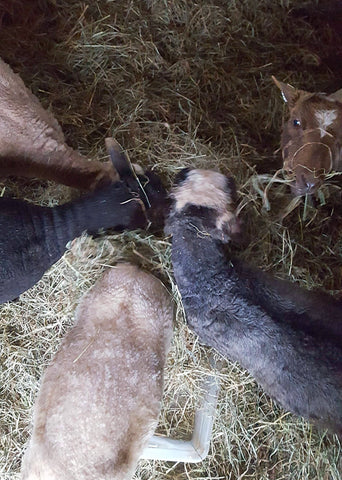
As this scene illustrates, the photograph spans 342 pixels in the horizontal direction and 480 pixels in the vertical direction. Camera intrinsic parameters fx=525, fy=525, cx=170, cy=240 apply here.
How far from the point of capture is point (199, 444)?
3332mm

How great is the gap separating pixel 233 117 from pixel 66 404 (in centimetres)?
232

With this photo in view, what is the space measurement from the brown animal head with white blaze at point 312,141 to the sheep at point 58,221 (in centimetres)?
82

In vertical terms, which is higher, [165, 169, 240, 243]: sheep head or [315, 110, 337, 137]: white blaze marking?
[315, 110, 337, 137]: white blaze marking

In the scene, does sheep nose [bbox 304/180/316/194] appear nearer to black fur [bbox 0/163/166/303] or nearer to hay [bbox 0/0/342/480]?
hay [bbox 0/0/342/480]

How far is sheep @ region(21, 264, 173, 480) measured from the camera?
279 centimetres

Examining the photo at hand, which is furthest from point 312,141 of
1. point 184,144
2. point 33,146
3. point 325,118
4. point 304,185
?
point 33,146

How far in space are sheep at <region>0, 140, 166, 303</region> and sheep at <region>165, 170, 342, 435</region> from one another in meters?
0.21

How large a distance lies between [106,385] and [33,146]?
66.9 inches

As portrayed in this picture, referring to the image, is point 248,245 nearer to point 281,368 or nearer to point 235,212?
point 235,212

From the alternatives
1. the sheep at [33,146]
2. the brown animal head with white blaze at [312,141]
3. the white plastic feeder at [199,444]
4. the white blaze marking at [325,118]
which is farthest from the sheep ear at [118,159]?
the white plastic feeder at [199,444]

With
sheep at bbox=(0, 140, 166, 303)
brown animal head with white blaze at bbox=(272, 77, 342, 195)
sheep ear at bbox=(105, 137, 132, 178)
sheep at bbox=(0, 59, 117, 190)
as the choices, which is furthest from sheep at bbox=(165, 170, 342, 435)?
sheep at bbox=(0, 59, 117, 190)

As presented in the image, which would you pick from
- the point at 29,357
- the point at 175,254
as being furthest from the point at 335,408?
the point at 29,357

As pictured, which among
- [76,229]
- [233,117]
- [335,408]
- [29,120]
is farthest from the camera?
[233,117]

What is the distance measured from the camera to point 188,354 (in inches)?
131
